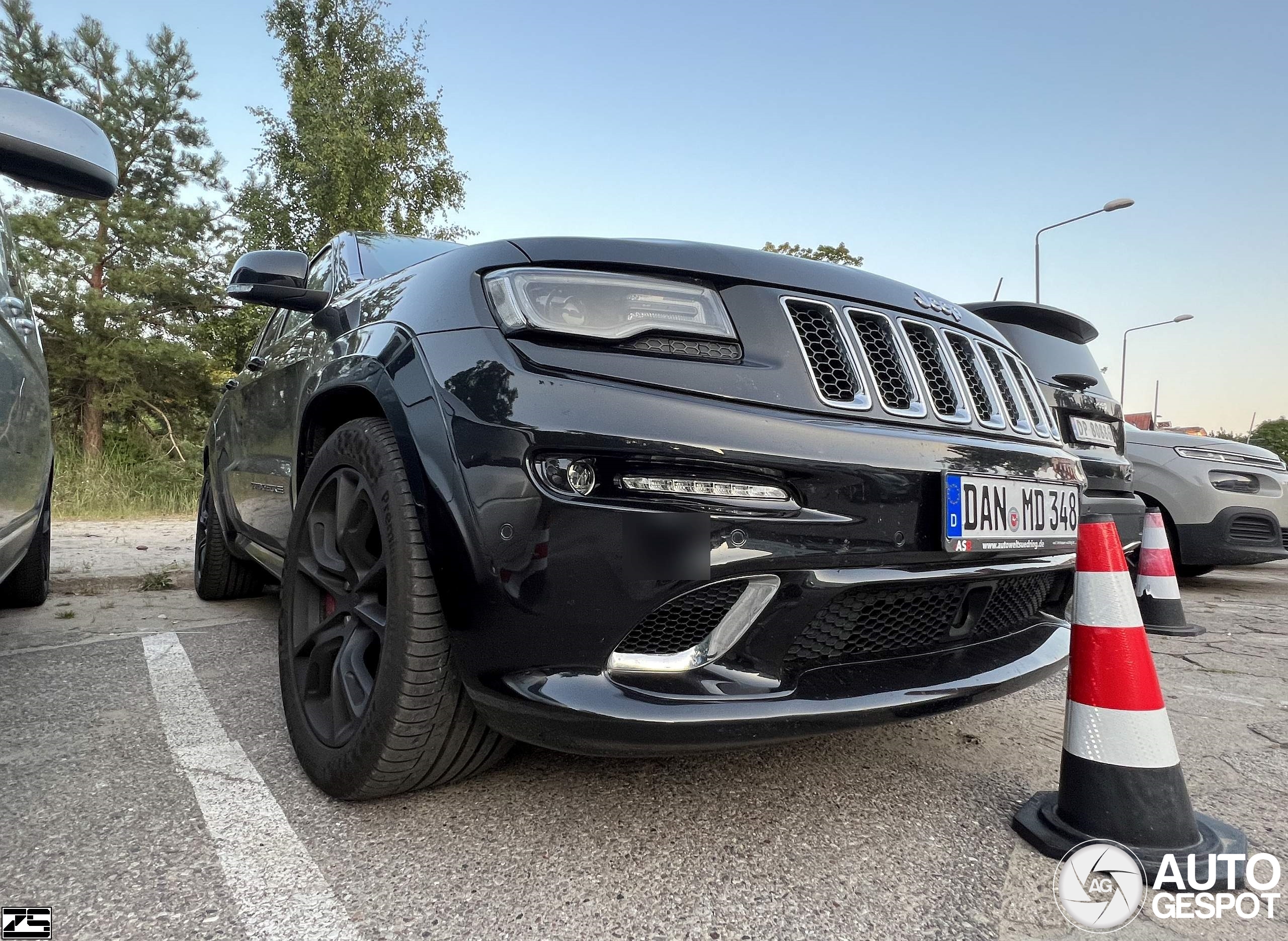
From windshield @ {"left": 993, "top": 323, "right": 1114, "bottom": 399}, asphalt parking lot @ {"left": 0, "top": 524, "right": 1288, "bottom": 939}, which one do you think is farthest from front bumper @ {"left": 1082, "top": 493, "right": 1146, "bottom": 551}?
asphalt parking lot @ {"left": 0, "top": 524, "right": 1288, "bottom": 939}

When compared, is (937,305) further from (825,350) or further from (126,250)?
(126,250)

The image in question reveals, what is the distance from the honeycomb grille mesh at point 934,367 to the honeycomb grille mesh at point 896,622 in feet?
1.19

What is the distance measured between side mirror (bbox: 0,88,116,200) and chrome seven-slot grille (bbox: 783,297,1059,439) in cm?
153

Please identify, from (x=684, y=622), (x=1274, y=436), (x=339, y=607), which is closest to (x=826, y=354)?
(x=684, y=622)

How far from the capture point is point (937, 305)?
1812mm

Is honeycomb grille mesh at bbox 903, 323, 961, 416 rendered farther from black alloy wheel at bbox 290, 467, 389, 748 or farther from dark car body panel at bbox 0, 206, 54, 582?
dark car body panel at bbox 0, 206, 54, 582

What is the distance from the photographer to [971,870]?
4.46 feet

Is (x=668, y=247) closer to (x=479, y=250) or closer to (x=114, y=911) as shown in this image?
(x=479, y=250)

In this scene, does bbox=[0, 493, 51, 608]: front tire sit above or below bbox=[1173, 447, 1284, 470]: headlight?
below

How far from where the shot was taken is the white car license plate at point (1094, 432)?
334 cm

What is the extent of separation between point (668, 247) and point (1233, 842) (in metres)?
1.45

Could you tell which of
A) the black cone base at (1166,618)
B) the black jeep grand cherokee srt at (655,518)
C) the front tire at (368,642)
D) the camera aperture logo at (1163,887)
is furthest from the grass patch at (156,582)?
the black cone base at (1166,618)

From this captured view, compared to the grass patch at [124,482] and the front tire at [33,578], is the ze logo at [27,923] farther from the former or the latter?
the grass patch at [124,482]

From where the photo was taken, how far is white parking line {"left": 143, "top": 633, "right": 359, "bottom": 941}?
46.1 inches
